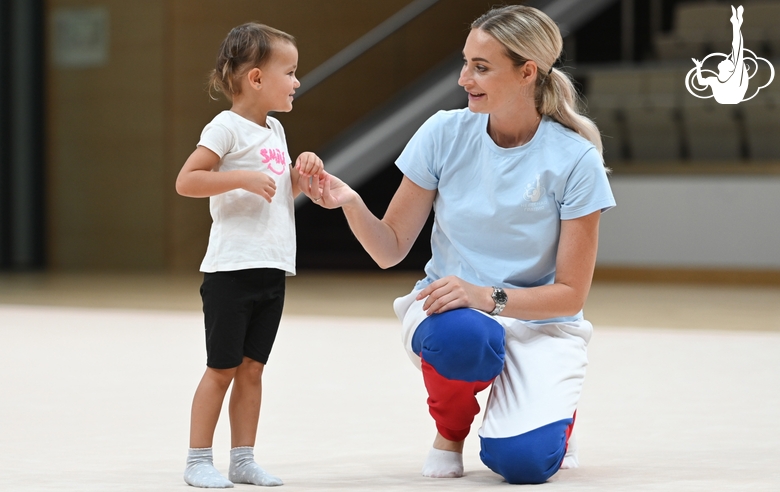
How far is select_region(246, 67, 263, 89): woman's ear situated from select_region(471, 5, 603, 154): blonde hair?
48 cm

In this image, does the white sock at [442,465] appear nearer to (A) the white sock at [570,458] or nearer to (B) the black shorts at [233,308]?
(A) the white sock at [570,458]

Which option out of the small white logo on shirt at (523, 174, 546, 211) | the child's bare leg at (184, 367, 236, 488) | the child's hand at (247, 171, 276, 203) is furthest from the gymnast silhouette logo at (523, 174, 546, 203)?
the child's bare leg at (184, 367, 236, 488)

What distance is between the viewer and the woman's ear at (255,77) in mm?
2238

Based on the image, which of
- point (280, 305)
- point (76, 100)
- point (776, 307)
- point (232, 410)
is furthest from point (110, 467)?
point (76, 100)

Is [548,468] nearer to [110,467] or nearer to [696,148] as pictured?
[110,467]

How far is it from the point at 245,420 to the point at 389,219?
1.95ft

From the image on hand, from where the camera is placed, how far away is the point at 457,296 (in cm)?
224

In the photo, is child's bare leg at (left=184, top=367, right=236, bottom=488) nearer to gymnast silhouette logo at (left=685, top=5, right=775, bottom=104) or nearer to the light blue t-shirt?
the light blue t-shirt

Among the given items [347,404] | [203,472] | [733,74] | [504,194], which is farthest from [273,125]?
[733,74]

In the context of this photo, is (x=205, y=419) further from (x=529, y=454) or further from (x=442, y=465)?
(x=529, y=454)

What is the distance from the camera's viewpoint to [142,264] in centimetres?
1140

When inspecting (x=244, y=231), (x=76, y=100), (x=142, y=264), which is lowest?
(x=142, y=264)

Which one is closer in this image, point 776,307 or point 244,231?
point 244,231

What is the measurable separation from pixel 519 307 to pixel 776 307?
15.6 ft
